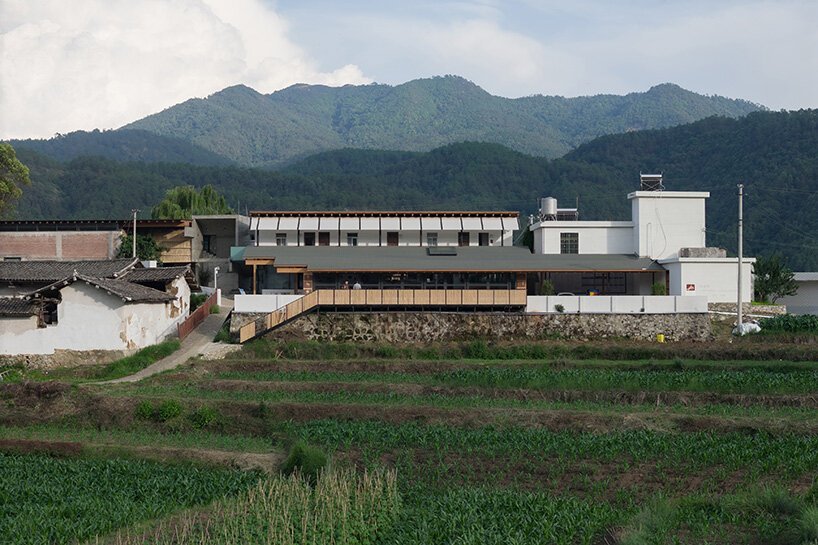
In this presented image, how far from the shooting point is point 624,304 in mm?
44844

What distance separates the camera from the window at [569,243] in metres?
52.9

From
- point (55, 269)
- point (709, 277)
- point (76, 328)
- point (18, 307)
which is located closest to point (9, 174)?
point (55, 269)

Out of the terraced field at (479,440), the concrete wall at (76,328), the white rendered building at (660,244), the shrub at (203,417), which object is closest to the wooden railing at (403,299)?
the terraced field at (479,440)

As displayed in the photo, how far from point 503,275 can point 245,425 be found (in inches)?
894

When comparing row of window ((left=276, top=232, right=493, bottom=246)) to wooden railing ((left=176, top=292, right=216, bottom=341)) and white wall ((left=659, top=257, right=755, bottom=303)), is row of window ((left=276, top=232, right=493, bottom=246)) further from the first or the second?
white wall ((left=659, top=257, right=755, bottom=303))

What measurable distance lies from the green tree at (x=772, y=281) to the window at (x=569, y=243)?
1012 cm

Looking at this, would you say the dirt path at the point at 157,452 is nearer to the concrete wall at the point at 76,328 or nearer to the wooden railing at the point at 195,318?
the concrete wall at the point at 76,328

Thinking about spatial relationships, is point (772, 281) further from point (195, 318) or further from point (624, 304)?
point (195, 318)

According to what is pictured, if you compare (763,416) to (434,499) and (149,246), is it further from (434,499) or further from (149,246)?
(149,246)

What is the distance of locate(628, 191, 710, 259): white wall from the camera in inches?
2024

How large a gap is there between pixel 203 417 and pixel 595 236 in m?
29.5

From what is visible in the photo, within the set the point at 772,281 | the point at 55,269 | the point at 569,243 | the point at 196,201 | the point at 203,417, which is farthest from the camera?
the point at 196,201

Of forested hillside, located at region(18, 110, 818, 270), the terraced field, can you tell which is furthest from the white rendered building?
forested hillside, located at region(18, 110, 818, 270)

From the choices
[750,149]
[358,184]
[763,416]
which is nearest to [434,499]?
[763,416]
